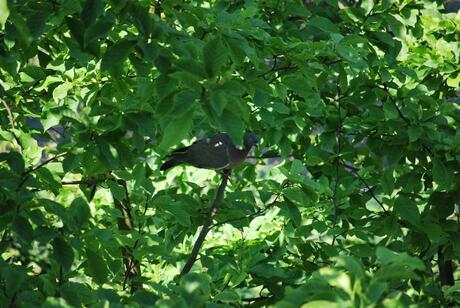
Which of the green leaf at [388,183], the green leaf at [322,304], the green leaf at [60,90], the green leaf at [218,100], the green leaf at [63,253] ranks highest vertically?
the green leaf at [218,100]

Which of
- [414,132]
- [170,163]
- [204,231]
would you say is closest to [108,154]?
[204,231]

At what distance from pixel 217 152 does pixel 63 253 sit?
1.35m

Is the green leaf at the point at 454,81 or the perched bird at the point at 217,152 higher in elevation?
the green leaf at the point at 454,81

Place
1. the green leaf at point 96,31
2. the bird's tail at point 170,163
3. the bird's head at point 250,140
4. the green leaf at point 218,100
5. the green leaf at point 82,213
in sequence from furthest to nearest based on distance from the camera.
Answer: the bird's tail at point 170,163 → the bird's head at point 250,140 → the green leaf at point 82,213 → the green leaf at point 96,31 → the green leaf at point 218,100

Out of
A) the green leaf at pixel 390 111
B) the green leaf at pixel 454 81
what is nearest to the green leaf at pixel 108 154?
the green leaf at pixel 390 111

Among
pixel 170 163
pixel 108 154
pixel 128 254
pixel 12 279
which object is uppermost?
pixel 108 154

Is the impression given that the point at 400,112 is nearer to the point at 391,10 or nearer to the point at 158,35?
the point at 391,10

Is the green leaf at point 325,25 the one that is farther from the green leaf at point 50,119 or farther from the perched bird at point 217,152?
the green leaf at point 50,119

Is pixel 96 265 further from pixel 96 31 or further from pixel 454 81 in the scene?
pixel 454 81

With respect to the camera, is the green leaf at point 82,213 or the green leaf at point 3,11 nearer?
the green leaf at point 3,11

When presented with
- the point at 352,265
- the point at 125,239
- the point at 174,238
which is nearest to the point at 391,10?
the point at 174,238

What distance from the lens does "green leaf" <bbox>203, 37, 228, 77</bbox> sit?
7.07 feet

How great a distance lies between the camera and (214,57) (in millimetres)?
2168

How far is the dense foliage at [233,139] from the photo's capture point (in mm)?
2400
